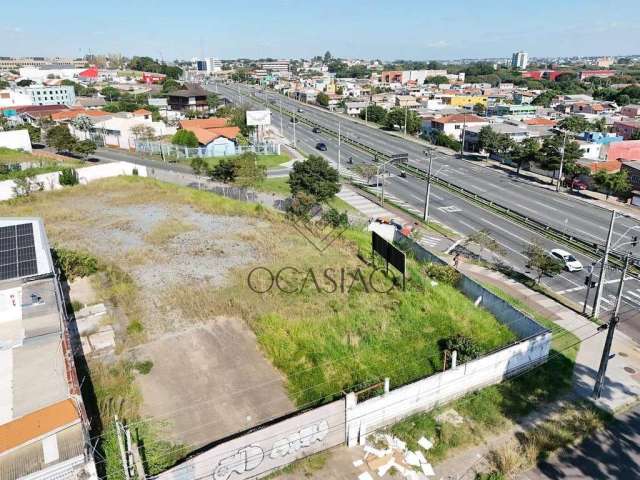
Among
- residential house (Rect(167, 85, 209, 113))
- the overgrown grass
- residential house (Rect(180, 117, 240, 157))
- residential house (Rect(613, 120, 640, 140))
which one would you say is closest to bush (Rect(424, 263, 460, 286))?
the overgrown grass

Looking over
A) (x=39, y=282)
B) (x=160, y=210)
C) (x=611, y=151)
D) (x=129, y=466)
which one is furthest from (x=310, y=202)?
(x=611, y=151)

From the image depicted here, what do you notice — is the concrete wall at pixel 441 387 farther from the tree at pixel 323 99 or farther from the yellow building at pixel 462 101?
the tree at pixel 323 99

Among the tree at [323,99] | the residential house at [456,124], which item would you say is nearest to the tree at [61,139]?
the residential house at [456,124]

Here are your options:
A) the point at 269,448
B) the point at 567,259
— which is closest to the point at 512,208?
the point at 567,259

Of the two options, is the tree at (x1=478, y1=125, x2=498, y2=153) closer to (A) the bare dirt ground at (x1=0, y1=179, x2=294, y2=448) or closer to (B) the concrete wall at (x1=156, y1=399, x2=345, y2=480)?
(A) the bare dirt ground at (x1=0, y1=179, x2=294, y2=448)

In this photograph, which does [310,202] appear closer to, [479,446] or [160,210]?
[160,210]

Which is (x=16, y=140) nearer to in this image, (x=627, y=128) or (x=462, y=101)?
(x=627, y=128)

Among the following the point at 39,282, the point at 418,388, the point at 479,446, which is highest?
the point at 39,282
